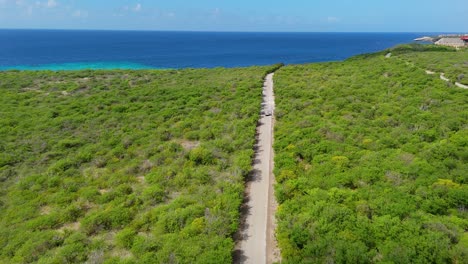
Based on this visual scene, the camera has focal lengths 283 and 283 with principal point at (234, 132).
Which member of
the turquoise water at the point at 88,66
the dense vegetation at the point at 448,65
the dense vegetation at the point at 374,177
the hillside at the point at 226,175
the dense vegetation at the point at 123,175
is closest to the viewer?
the dense vegetation at the point at 374,177

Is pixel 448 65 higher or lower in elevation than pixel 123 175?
higher

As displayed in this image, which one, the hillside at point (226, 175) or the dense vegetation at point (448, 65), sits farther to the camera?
the dense vegetation at point (448, 65)

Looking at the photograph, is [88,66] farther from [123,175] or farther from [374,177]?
[374,177]

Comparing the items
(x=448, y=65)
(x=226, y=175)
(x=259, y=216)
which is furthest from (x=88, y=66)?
(x=448, y=65)

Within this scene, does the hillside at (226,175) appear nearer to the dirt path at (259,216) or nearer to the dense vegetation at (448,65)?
the dirt path at (259,216)

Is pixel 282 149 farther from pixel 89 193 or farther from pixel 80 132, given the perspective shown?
pixel 80 132

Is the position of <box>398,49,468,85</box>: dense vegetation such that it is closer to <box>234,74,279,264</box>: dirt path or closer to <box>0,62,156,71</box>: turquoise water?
<box>234,74,279,264</box>: dirt path

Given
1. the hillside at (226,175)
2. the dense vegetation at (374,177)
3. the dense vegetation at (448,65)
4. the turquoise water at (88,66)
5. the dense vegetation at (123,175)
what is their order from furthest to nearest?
1. the turquoise water at (88,66)
2. the dense vegetation at (448,65)
3. the dense vegetation at (123,175)
4. the hillside at (226,175)
5. the dense vegetation at (374,177)

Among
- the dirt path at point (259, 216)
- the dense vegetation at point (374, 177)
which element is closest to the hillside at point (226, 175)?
the dense vegetation at point (374, 177)
